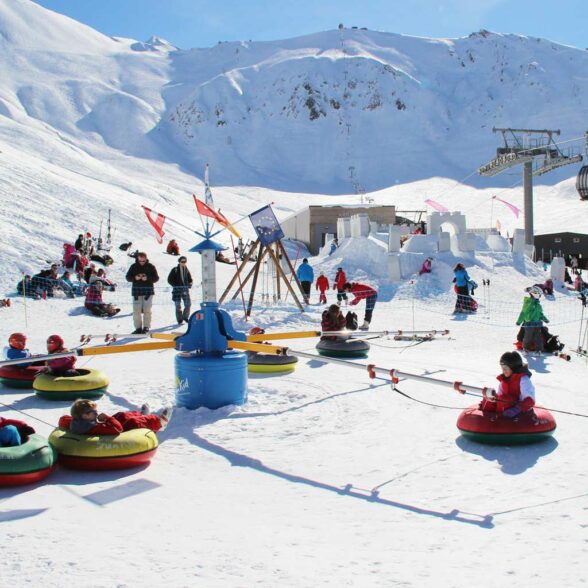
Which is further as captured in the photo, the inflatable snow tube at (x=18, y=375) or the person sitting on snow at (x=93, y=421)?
the inflatable snow tube at (x=18, y=375)

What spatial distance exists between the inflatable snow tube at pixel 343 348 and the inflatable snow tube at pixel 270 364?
1365 mm

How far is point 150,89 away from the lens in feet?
350

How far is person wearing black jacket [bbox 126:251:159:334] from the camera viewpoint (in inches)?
543

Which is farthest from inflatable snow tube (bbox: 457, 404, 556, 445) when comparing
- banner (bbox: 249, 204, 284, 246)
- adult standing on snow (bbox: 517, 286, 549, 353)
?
banner (bbox: 249, 204, 284, 246)

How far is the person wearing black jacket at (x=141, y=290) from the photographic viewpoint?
13.8 m

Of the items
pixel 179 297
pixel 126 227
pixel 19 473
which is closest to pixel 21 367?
pixel 19 473

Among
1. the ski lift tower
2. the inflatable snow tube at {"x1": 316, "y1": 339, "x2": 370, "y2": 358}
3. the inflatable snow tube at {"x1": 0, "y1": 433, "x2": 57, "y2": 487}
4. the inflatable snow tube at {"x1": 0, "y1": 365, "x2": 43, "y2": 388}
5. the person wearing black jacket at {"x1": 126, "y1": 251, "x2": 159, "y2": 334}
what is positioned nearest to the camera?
the inflatable snow tube at {"x1": 0, "y1": 433, "x2": 57, "y2": 487}

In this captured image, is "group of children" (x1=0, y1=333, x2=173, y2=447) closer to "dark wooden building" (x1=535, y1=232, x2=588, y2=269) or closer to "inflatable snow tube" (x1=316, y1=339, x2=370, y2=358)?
"inflatable snow tube" (x1=316, y1=339, x2=370, y2=358)

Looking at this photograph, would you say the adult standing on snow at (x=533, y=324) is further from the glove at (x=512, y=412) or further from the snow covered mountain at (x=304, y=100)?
the snow covered mountain at (x=304, y=100)

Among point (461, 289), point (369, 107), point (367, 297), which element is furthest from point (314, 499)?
point (369, 107)

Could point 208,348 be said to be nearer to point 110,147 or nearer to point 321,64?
point 110,147

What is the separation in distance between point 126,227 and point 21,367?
22.5 m

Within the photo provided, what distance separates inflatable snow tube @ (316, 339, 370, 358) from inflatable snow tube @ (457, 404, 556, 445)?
5037 millimetres

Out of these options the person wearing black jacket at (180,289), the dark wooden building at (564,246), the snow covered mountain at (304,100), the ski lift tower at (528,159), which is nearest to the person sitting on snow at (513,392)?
the person wearing black jacket at (180,289)
